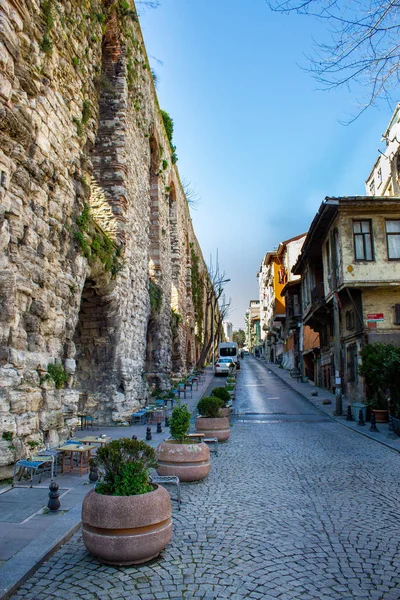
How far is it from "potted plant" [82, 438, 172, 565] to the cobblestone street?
153 mm

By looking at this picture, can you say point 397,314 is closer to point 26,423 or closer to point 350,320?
point 350,320

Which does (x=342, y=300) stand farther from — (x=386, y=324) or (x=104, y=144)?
(x=104, y=144)

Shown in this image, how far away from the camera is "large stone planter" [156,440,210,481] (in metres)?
6.68

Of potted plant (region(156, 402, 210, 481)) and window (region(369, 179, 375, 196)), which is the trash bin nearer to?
potted plant (region(156, 402, 210, 481))

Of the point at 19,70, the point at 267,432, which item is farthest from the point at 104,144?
the point at 267,432

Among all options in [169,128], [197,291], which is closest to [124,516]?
[169,128]

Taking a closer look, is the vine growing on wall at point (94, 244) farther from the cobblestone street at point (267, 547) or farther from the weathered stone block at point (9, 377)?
the cobblestone street at point (267, 547)

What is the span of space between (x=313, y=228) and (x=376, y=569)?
17723 mm

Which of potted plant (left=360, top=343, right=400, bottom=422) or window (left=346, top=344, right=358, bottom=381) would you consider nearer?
potted plant (left=360, top=343, right=400, bottom=422)

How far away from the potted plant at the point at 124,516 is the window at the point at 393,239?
49.9 ft

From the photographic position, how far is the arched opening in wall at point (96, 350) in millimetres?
11961

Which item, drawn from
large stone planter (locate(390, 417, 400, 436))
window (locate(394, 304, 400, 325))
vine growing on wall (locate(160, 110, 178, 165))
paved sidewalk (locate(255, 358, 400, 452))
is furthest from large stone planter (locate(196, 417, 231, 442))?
vine growing on wall (locate(160, 110, 178, 165))

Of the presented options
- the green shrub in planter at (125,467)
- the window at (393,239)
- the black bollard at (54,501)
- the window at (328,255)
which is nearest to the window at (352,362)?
the window at (328,255)

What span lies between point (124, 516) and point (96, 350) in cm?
879
